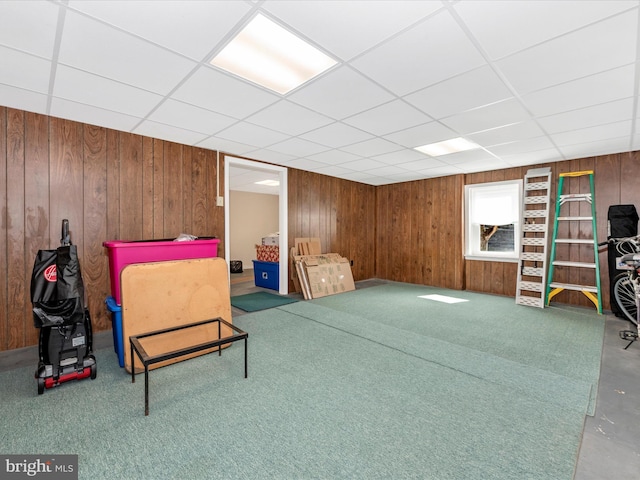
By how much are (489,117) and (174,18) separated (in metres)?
2.89

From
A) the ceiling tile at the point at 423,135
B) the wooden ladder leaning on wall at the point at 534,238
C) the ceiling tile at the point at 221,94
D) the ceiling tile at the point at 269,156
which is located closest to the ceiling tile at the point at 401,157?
the ceiling tile at the point at 423,135

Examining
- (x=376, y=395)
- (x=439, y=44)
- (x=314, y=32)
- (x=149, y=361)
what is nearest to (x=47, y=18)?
(x=314, y=32)

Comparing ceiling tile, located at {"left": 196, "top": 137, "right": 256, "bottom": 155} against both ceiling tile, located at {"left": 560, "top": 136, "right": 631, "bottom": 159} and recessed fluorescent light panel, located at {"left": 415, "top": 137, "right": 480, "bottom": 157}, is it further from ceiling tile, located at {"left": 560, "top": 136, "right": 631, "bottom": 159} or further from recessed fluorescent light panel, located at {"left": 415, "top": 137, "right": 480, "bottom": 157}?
ceiling tile, located at {"left": 560, "top": 136, "right": 631, "bottom": 159}

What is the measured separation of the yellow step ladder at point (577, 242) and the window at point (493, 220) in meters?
0.63

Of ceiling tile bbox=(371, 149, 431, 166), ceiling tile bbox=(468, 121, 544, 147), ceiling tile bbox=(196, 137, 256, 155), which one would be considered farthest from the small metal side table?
ceiling tile bbox=(468, 121, 544, 147)

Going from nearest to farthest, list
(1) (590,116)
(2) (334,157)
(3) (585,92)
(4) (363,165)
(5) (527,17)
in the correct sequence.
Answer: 1. (5) (527,17)
2. (3) (585,92)
3. (1) (590,116)
4. (2) (334,157)
5. (4) (363,165)

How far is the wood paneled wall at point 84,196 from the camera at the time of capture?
280 centimetres

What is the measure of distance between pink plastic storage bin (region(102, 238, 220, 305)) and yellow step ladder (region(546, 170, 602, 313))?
4.99m

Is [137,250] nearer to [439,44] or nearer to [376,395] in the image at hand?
[376,395]

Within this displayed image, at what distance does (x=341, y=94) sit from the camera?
99.3 inches

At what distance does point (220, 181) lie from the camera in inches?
170

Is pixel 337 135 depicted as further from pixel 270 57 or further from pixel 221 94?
pixel 270 57

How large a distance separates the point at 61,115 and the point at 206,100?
63.3 inches

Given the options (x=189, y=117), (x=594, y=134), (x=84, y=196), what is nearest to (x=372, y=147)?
(x=189, y=117)
